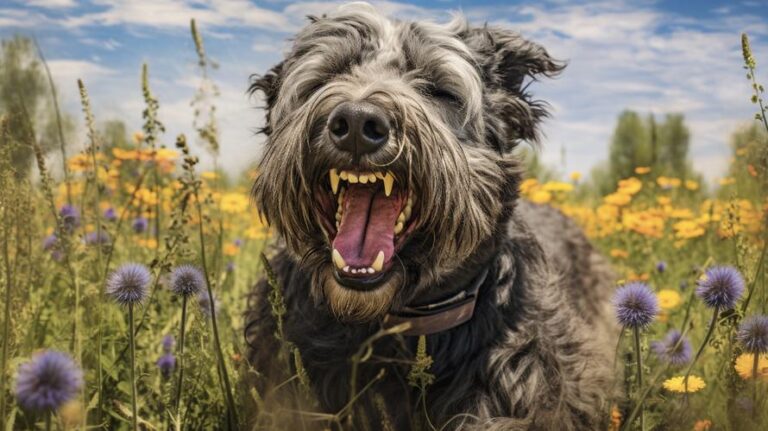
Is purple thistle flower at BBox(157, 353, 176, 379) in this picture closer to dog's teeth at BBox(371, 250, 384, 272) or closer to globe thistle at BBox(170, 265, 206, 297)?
globe thistle at BBox(170, 265, 206, 297)

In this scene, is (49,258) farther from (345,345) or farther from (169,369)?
(345,345)

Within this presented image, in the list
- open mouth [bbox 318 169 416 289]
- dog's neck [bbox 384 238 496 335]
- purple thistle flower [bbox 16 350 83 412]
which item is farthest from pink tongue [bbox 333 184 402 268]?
purple thistle flower [bbox 16 350 83 412]

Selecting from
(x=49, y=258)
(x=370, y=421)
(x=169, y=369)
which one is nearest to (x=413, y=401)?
(x=370, y=421)

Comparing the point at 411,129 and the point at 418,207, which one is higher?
the point at 411,129

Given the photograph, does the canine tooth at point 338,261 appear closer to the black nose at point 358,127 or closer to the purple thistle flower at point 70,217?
the black nose at point 358,127

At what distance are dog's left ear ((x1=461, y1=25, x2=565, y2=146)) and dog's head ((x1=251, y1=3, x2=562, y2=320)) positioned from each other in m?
0.01

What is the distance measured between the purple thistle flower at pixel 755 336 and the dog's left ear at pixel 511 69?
1.47 metres

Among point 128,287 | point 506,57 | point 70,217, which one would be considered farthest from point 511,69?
point 70,217

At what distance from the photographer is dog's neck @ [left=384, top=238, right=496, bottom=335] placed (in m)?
3.37

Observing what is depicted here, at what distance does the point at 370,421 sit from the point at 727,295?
61.8 inches

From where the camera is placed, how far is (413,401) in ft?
11.1

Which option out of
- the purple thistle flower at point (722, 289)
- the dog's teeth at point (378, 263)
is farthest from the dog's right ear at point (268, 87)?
the purple thistle flower at point (722, 289)

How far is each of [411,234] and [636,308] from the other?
955 millimetres

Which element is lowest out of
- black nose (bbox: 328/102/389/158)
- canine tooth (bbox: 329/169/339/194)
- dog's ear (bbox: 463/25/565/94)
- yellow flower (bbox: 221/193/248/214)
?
yellow flower (bbox: 221/193/248/214)
